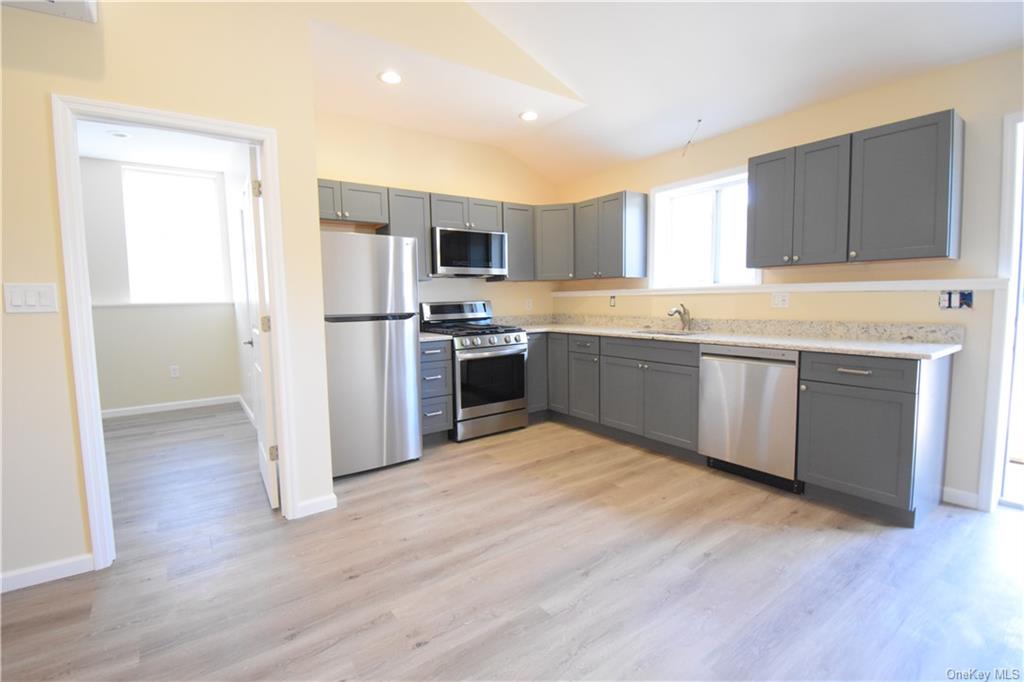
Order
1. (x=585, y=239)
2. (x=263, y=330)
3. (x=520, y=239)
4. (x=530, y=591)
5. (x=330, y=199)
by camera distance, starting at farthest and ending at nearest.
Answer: (x=520, y=239), (x=585, y=239), (x=330, y=199), (x=263, y=330), (x=530, y=591)

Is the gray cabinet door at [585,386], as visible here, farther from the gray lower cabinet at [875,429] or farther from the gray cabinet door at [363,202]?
the gray cabinet door at [363,202]

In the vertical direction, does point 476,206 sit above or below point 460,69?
below

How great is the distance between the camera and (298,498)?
2.54 meters

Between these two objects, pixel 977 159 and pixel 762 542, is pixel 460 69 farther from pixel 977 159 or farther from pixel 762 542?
pixel 762 542

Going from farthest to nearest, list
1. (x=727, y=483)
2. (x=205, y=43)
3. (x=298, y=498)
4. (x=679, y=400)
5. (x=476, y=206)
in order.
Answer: (x=476, y=206), (x=679, y=400), (x=727, y=483), (x=298, y=498), (x=205, y=43)

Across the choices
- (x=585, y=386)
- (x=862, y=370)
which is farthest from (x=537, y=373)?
(x=862, y=370)

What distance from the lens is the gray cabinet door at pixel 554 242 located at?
4.56 m

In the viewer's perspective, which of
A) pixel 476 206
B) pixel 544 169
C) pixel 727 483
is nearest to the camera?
pixel 727 483

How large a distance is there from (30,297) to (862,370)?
3877mm

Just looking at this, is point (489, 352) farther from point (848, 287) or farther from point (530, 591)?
point (848, 287)

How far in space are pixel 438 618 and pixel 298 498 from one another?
48.0 inches

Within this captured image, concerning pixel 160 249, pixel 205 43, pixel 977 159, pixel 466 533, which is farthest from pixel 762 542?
pixel 160 249

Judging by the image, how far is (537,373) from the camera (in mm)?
4301

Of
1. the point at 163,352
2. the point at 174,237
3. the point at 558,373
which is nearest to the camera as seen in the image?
the point at 558,373
